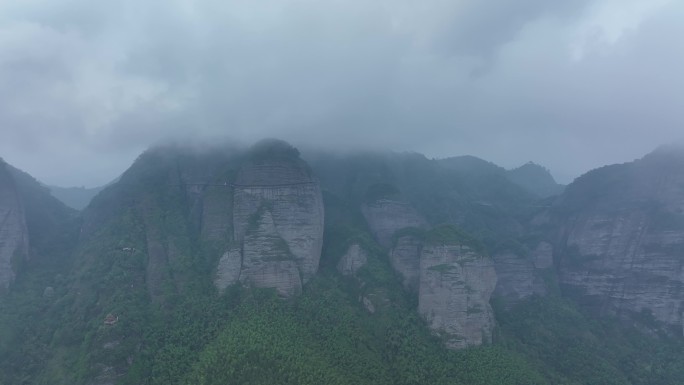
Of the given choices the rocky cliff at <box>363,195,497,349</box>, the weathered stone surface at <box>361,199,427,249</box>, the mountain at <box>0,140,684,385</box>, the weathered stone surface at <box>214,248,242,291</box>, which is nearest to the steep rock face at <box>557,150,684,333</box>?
the mountain at <box>0,140,684,385</box>

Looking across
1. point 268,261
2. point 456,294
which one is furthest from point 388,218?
point 268,261

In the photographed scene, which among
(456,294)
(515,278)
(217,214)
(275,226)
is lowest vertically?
(515,278)

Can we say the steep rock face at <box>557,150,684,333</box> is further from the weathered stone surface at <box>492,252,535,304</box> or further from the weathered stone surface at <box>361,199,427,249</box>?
the weathered stone surface at <box>361,199,427,249</box>

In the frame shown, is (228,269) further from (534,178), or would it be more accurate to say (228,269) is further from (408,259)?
(534,178)

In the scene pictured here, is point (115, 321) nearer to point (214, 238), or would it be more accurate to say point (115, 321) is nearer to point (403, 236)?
point (214, 238)

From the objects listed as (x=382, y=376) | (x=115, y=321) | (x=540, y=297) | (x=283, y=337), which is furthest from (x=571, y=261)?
(x=115, y=321)

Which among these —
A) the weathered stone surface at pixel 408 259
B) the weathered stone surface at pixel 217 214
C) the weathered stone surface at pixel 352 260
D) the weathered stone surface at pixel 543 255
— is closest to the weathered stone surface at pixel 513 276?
the weathered stone surface at pixel 543 255

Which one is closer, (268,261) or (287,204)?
(268,261)
